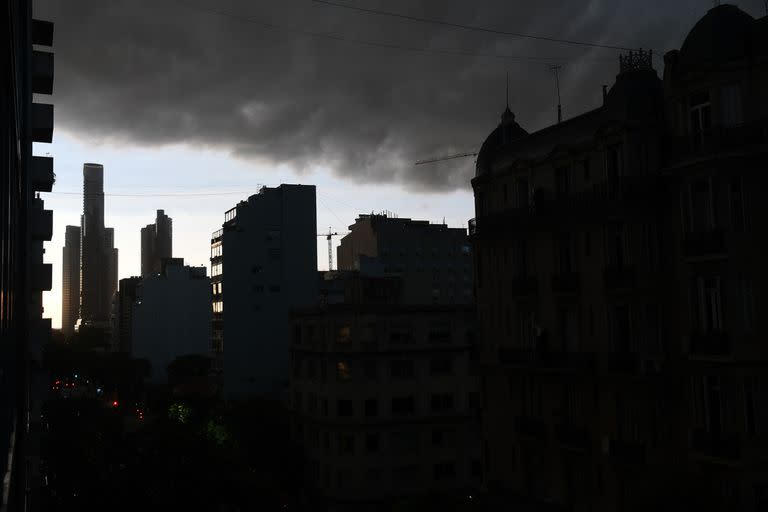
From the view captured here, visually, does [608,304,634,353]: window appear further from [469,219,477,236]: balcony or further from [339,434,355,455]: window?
[339,434,355,455]: window

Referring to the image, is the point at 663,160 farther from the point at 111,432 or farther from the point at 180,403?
the point at 180,403

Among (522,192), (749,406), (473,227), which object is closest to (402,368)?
(473,227)

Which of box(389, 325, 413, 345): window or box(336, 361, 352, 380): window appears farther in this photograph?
box(389, 325, 413, 345): window

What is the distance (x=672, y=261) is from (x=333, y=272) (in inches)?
4598

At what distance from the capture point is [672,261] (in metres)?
27.7

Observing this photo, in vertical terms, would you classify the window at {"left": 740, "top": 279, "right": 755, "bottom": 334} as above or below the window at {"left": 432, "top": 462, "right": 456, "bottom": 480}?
above

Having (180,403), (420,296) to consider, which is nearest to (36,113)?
(180,403)

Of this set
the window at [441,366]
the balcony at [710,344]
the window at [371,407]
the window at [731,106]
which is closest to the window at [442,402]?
the window at [441,366]

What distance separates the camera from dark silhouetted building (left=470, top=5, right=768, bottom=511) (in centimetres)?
2405

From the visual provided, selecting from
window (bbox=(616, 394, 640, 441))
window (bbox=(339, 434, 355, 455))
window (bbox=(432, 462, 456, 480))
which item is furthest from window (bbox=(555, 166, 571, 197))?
window (bbox=(432, 462, 456, 480))

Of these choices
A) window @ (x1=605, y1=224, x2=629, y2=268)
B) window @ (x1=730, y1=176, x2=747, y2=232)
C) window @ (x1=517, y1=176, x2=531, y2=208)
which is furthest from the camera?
window @ (x1=517, y1=176, x2=531, y2=208)

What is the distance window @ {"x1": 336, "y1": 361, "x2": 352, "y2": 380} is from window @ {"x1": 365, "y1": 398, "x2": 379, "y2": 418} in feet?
8.55

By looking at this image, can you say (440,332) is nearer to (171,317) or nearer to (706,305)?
(706,305)

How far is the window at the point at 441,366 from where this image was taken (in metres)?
64.6
